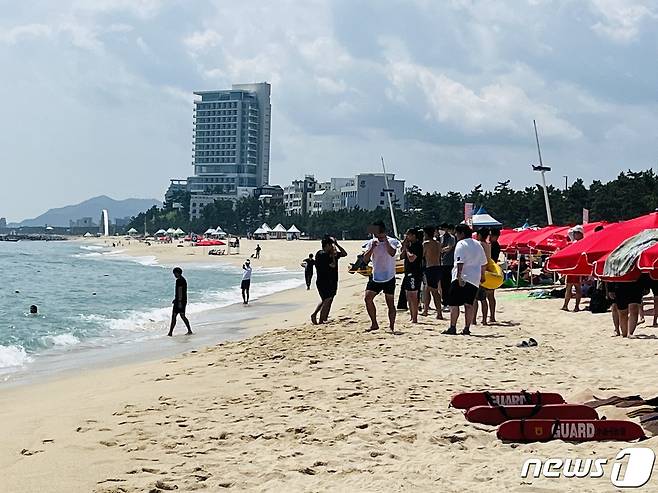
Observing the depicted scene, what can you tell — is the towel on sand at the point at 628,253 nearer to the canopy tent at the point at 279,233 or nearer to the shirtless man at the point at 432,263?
the shirtless man at the point at 432,263

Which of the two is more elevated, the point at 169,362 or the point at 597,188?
the point at 597,188

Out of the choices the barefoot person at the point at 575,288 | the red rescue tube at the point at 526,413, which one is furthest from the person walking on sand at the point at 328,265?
the red rescue tube at the point at 526,413

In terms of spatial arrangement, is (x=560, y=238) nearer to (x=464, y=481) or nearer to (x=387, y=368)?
(x=387, y=368)

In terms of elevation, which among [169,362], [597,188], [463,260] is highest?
[597,188]

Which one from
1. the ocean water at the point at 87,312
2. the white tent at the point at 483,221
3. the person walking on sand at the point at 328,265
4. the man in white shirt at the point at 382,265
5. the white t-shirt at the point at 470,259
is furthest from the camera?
the white tent at the point at 483,221

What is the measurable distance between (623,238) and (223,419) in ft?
28.1

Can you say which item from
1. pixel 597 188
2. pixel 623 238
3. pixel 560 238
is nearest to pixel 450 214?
pixel 597 188

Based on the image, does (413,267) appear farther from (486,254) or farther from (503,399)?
(503,399)

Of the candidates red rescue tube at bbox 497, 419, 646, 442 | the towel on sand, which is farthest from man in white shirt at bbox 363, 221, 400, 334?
red rescue tube at bbox 497, 419, 646, 442

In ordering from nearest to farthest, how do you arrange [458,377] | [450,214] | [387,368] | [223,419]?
[223,419] < [458,377] < [387,368] < [450,214]

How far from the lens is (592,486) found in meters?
→ 4.45

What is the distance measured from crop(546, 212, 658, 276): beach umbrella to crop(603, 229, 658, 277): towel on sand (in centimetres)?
104

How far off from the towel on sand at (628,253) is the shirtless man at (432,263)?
2685 mm

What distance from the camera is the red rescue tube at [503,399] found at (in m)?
6.41
